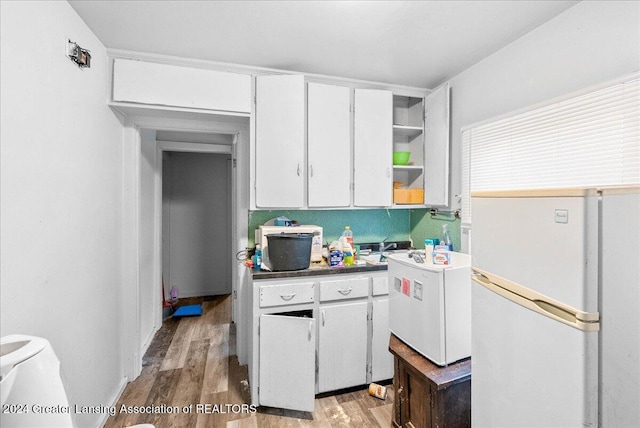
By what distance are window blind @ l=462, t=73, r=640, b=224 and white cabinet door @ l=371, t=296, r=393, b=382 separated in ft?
3.85

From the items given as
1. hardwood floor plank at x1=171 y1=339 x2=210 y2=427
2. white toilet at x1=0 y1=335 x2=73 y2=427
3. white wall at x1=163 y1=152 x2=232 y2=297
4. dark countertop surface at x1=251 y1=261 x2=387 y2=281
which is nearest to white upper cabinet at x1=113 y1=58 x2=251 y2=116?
dark countertop surface at x1=251 y1=261 x2=387 y2=281

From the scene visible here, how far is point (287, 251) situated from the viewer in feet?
6.59

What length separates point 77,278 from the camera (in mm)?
1562

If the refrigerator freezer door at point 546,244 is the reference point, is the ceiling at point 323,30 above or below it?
above

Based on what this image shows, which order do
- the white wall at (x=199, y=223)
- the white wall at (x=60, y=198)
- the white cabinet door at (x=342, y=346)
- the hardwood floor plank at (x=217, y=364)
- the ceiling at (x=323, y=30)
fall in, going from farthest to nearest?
the white wall at (x=199, y=223)
the hardwood floor plank at (x=217, y=364)
the white cabinet door at (x=342, y=346)
the ceiling at (x=323, y=30)
the white wall at (x=60, y=198)

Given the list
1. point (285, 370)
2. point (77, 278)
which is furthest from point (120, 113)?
point (285, 370)

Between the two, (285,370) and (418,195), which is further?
(418,195)

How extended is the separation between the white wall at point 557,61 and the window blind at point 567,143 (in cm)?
8

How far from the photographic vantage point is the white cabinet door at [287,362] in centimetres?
187

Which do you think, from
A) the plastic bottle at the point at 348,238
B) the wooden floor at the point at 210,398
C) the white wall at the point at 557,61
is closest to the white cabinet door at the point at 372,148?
the plastic bottle at the point at 348,238

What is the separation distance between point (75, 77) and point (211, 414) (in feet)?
7.27

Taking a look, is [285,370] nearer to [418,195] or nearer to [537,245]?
[537,245]

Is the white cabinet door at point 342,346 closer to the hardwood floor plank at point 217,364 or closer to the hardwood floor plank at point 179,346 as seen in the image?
the hardwood floor plank at point 217,364

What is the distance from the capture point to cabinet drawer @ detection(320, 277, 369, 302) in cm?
209
